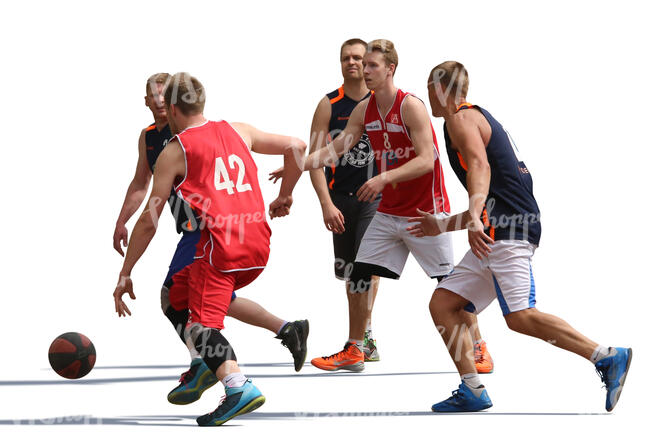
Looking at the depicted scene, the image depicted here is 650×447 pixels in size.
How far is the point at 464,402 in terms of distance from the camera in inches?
289

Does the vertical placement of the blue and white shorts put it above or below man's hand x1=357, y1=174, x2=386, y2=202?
below

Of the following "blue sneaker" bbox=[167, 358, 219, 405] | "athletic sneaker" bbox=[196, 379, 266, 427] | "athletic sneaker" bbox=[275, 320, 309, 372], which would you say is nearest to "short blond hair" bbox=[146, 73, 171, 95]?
"athletic sneaker" bbox=[275, 320, 309, 372]

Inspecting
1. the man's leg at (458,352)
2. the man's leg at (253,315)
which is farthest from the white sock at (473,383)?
the man's leg at (253,315)

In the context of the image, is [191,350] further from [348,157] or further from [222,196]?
[348,157]

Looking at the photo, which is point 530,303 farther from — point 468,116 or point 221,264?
point 221,264

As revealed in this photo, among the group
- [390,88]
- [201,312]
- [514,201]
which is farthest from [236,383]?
[390,88]

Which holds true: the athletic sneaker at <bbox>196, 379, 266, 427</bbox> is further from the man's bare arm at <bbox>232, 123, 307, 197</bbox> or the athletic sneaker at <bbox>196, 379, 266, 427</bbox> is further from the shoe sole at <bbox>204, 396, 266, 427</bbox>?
the man's bare arm at <bbox>232, 123, 307, 197</bbox>

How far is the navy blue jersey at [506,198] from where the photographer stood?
724 cm

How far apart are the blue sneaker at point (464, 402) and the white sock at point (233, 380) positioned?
156 cm

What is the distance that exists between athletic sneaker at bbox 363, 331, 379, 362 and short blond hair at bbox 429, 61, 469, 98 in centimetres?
344

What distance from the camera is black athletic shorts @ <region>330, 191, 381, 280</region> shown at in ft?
31.6

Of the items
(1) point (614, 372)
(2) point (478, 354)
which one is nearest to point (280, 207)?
(2) point (478, 354)

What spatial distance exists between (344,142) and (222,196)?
6.39 ft

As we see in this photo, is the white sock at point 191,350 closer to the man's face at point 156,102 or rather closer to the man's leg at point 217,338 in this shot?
the man's leg at point 217,338
